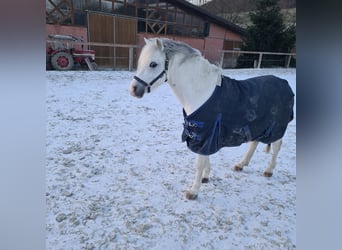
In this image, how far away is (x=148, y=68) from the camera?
854mm

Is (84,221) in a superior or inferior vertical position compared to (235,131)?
inferior

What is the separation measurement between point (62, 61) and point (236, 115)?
2.09m

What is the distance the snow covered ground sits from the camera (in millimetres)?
886

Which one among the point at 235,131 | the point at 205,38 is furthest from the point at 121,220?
the point at 205,38

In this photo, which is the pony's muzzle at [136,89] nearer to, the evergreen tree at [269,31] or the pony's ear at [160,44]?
the pony's ear at [160,44]

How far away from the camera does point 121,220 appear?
0.96 m

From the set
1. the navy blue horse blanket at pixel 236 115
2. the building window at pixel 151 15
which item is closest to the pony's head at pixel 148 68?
the navy blue horse blanket at pixel 236 115

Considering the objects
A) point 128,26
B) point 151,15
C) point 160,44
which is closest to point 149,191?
point 160,44

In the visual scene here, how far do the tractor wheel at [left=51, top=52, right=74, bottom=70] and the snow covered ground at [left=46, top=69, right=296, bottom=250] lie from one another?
0.74 feet

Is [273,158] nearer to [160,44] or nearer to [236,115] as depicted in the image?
[236,115]

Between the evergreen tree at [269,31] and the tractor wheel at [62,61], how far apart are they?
173 centimetres
